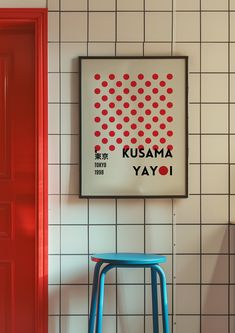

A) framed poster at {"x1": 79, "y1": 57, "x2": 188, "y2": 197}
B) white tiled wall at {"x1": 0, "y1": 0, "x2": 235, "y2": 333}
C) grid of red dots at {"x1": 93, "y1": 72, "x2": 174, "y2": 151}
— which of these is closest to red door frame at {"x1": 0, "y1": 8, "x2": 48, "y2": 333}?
white tiled wall at {"x1": 0, "y1": 0, "x2": 235, "y2": 333}

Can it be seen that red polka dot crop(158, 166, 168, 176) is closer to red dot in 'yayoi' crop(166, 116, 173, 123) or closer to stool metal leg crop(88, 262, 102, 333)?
red dot in 'yayoi' crop(166, 116, 173, 123)

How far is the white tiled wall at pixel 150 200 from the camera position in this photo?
9.50 feet

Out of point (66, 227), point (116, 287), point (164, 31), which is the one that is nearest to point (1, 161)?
point (66, 227)

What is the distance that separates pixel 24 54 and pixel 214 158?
1.20m

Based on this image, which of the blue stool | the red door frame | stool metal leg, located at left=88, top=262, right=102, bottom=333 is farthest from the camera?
the red door frame

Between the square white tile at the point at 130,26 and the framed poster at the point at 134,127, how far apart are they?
0.40 feet

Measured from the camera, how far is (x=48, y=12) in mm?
2889

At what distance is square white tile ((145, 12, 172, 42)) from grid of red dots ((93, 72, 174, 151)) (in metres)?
0.20

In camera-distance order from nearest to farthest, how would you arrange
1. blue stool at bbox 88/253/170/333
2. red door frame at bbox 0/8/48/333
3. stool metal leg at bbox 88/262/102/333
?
blue stool at bbox 88/253/170/333, stool metal leg at bbox 88/262/102/333, red door frame at bbox 0/8/48/333

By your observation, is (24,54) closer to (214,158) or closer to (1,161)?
(1,161)

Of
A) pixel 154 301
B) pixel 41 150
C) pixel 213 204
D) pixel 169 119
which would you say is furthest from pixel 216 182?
pixel 41 150

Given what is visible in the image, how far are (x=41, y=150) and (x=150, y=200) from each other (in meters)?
0.65

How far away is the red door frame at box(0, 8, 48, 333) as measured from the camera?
2.87 meters

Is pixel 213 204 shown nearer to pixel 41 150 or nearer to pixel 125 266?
pixel 125 266
